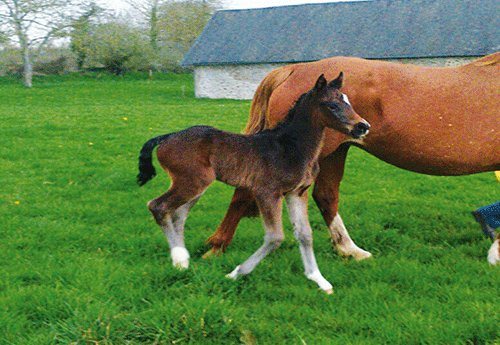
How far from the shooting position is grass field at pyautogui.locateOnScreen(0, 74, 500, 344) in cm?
309

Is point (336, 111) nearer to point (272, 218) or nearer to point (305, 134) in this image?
point (305, 134)

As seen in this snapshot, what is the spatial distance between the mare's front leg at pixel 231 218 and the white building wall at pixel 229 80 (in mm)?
28330

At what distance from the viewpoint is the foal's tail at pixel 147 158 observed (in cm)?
386

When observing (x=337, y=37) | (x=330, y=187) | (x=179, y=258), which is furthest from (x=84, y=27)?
(x=179, y=258)

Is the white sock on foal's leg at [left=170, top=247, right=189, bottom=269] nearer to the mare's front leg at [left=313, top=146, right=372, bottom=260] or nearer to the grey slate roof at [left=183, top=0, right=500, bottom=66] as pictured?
the mare's front leg at [left=313, top=146, right=372, bottom=260]

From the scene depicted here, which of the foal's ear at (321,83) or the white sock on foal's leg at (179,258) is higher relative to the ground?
the foal's ear at (321,83)

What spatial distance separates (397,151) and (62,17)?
36320 millimetres

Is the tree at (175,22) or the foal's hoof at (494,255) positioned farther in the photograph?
the tree at (175,22)

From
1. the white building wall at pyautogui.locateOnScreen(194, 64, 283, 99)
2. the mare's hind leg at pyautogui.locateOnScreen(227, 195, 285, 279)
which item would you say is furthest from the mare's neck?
the white building wall at pyautogui.locateOnScreen(194, 64, 283, 99)

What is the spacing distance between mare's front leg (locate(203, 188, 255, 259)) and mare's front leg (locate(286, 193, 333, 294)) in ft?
2.27

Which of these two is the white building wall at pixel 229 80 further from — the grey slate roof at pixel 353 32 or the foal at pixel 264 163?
the foal at pixel 264 163

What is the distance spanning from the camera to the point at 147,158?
3904 millimetres

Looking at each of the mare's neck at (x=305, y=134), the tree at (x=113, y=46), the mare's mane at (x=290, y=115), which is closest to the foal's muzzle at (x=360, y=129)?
the mare's neck at (x=305, y=134)

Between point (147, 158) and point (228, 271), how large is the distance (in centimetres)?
118
